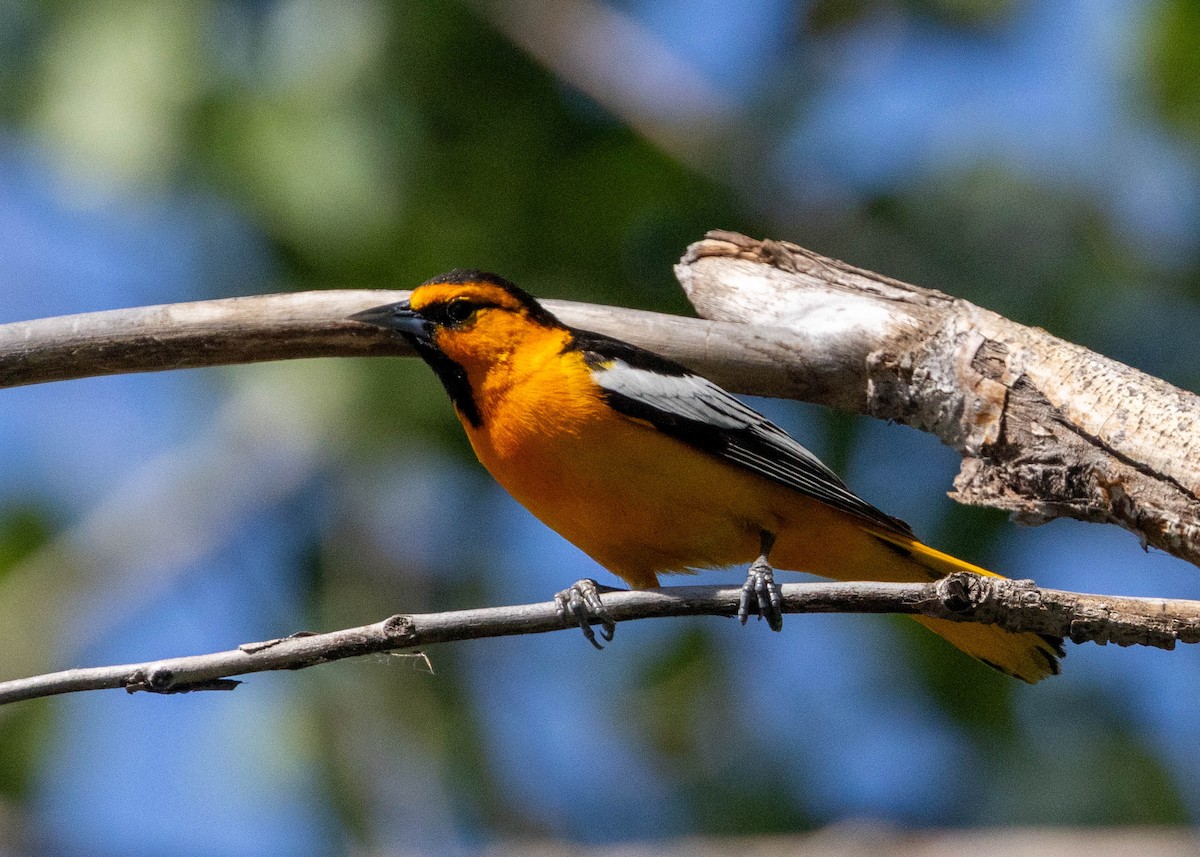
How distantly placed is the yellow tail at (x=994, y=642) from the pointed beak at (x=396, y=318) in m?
1.85

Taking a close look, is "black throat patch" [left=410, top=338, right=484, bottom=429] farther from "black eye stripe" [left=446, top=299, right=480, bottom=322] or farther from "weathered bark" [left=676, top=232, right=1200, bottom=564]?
"weathered bark" [left=676, top=232, right=1200, bottom=564]

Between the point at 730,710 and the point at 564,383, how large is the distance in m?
4.01

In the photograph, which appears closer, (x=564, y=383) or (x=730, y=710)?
(x=564, y=383)

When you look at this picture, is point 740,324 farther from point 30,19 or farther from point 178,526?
point 178,526

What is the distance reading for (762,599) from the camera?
11.7 feet

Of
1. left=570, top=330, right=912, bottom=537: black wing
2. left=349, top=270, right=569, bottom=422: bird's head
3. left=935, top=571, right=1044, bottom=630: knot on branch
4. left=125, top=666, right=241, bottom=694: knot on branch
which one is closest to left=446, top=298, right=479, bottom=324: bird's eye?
left=349, top=270, right=569, bottom=422: bird's head

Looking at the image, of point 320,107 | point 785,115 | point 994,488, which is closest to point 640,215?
point 785,115

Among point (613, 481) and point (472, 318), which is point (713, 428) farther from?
point (472, 318)

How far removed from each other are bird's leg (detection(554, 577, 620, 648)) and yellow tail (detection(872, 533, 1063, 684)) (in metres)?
1.13

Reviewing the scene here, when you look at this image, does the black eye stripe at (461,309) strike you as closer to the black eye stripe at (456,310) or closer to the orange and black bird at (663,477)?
the black eye stripe at (456,310)

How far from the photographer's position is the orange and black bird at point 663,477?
4.15 metres

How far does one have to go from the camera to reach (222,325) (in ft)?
13.0

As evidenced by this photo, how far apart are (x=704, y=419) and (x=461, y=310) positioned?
3.76 feet

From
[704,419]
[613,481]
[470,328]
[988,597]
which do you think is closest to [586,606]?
[613,481]
